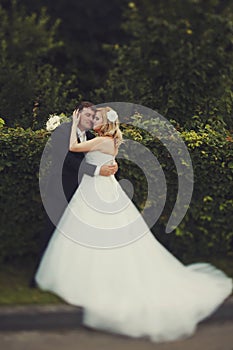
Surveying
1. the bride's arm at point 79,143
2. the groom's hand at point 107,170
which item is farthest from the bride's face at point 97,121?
the groom's hand at point 107,170

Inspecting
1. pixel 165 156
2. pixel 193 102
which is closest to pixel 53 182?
pixel 165 156

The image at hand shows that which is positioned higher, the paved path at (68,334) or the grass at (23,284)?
the paved path at (68,334)

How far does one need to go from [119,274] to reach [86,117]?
5.88ft

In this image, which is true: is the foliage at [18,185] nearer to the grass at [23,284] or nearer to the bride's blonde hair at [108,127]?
the grass at [23,284]

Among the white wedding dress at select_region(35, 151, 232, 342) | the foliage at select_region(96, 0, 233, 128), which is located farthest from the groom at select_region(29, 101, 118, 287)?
the foliage at select_region(96, 0, 233, 128)

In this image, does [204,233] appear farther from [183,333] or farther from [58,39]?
[58,39]

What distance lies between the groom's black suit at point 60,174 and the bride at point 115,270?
4.3 inches

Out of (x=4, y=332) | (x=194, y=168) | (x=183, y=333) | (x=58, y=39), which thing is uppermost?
(x=194, y=168)

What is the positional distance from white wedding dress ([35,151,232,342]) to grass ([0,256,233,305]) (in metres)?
0.14

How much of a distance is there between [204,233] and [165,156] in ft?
3.66

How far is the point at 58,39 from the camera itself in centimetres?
1541

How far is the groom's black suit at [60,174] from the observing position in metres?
6.88

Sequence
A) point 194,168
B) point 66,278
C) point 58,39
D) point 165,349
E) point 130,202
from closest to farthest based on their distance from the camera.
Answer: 1. point 165,349
2. point 66,278
3. point 130,202
4. point 194,168
5. point 58,39

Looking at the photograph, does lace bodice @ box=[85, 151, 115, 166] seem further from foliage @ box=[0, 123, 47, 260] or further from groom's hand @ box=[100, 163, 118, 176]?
foliage @ box=[0, 123, 47, 260]
